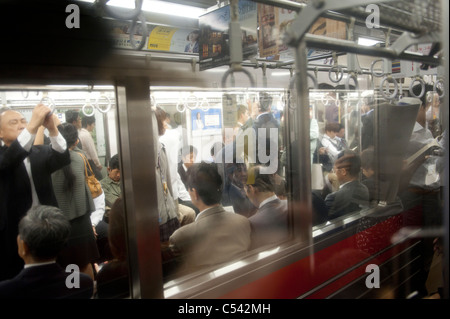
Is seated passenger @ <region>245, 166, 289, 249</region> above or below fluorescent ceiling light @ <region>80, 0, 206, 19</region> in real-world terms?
below

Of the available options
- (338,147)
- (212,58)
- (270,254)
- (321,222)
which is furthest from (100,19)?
(338,147)

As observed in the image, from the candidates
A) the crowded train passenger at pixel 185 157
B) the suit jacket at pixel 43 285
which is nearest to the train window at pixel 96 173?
the suit jacket at pixel 43 285

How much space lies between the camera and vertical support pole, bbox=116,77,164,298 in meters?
1.62

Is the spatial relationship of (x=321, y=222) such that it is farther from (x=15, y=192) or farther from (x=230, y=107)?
(x=15, y=192)

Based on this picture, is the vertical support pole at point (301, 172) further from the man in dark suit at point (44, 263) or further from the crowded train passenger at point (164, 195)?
the man in dark suit at point (44, 263)

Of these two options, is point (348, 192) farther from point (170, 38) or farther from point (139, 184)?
point (170, 38)

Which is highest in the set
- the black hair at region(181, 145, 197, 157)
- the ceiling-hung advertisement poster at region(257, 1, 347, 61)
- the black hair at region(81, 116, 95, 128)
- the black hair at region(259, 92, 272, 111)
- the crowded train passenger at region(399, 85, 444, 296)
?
the ceiling-hung advertisement poster at region(257, 1, 347, 61)

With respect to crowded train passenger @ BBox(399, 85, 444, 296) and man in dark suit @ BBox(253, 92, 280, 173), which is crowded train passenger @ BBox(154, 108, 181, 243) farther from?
crowded train passenger @ BBox(399, 85, 444, 296)

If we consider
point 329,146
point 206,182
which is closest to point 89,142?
point 206,182

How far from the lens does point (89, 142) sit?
3.65 metres

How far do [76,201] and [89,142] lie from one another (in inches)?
45.0

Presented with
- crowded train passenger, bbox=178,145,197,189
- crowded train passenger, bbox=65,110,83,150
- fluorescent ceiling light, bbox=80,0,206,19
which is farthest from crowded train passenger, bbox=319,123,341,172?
crowded train passenger, bbox=65,110,83,150

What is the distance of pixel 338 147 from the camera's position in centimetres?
428

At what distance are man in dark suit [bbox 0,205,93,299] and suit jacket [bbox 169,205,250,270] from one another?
0.62 m
